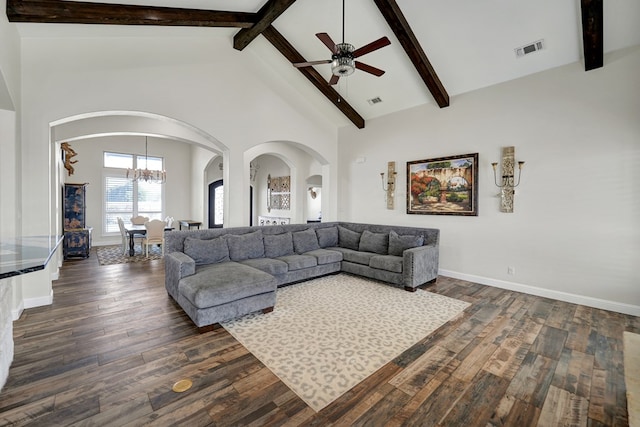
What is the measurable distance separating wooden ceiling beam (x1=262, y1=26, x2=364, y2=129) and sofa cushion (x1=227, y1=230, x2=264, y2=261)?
2.84 metres

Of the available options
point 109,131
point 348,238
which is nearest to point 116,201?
point 109,131

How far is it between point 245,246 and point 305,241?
48.8 inches

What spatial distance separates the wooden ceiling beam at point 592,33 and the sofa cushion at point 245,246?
16.6ft

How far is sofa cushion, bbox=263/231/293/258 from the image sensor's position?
4.80m

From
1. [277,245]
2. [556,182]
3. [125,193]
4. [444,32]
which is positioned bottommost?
[277,245]

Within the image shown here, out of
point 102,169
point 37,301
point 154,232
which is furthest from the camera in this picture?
point 102,169

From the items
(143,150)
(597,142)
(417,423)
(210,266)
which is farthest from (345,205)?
(143,150)

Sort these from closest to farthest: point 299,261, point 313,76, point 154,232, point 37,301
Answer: point 37,301 → point 299,261 → point 313,76 → point 154,232

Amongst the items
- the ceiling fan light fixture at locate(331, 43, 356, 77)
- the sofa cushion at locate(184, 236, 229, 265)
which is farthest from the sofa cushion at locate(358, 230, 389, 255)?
the ceiling fan light fixture at locate(331, 43, 356, 77)

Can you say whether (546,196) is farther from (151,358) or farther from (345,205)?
(151,358)

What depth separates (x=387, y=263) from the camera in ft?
14.9

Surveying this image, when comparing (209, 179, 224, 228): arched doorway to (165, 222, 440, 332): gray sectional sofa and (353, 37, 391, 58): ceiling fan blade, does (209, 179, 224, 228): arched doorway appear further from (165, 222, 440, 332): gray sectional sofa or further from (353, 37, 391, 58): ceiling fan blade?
(353, 37, 391, 58): ceiling fan blade

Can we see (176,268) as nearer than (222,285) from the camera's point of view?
No

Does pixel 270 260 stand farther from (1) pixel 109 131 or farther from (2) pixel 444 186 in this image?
(1) pixel 109 131
